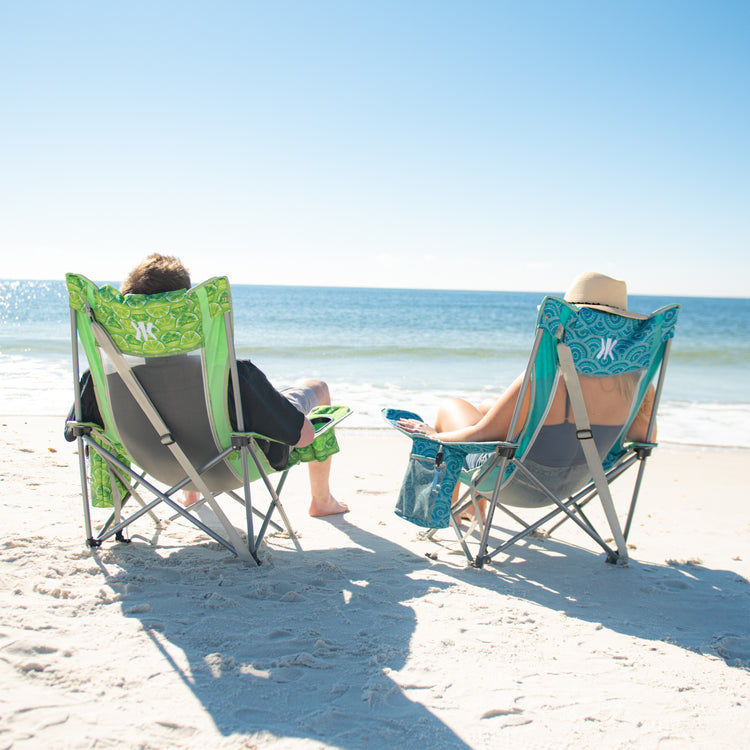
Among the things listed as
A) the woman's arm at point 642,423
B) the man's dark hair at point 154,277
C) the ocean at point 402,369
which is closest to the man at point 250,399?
the man's dark hair at point 154,277

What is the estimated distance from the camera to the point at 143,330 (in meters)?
2.39

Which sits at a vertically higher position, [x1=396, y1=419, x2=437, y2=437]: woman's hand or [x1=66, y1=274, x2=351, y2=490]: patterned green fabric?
[x1=66, y1=274, x2=351, y2=490]: patterned green fabric

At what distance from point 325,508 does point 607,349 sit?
182cm

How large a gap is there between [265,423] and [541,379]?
115 centimetres

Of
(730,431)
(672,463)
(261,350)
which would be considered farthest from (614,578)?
(261,350)

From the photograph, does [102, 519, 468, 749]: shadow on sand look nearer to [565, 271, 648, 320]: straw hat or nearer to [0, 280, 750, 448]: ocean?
[565, 271, 648, 320]: straw hat

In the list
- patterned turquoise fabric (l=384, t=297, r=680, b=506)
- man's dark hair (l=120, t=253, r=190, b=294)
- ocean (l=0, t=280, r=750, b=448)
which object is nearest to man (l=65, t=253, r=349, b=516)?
man's dark hair (l=120, t=253, r=190, b=294)

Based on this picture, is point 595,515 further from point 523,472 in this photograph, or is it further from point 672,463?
point 672,463

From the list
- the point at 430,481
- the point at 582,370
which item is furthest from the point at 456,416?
the point at 582,370

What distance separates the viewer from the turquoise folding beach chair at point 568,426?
2.57 m

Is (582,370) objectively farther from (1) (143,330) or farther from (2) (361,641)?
(1) (143,330)

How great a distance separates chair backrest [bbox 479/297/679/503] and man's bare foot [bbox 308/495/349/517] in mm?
1078

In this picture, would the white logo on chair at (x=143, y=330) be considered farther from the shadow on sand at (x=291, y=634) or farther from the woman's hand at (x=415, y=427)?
the woman's hand at (x=415, y=427)

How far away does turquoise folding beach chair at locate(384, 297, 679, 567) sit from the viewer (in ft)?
8.43
